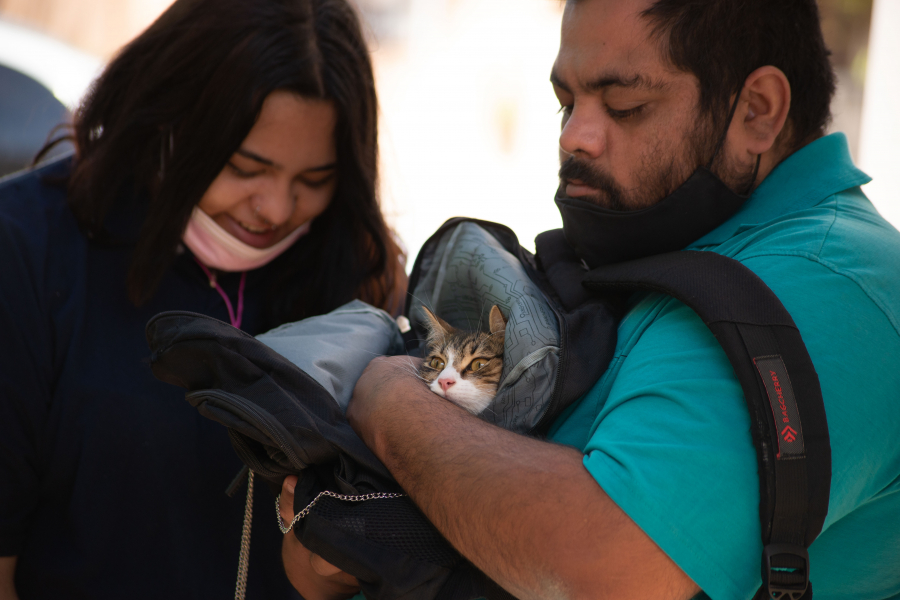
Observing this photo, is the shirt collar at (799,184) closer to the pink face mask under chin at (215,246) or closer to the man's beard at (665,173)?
the man's beard at (665,173)

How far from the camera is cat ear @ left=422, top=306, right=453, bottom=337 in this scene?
1602mm

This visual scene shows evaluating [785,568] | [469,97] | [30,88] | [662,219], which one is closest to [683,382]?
[785,568]

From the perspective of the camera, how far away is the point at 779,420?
2.75 ft

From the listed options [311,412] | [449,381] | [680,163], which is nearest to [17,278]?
[311,412]

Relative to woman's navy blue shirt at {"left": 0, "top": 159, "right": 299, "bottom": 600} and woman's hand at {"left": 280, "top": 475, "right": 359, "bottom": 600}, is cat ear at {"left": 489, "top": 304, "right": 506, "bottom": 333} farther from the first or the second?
woman's navy blue shirt at {"left": 0, "top": 159, "right": 299, "bottom": 600}

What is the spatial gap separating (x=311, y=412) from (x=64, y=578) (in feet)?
3.05

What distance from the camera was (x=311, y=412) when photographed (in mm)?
1170

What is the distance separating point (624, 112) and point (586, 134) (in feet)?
0.28

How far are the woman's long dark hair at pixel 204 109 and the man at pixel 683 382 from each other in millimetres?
722

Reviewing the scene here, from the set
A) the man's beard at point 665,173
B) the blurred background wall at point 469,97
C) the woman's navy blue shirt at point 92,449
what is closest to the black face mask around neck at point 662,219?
the man's beard at point 665,173

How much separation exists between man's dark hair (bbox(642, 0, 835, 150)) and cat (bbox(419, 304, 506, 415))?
0.71 m

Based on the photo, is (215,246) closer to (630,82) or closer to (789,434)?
(630,82)

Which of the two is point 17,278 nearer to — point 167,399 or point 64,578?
point 167,399

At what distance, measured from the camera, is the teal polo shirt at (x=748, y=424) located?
2.78 ft
